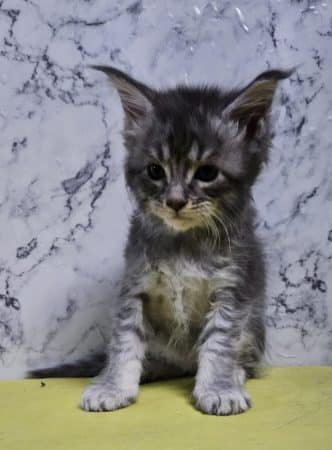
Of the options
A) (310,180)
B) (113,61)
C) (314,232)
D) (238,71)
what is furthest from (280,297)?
(113,61)

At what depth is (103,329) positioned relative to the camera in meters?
2.02

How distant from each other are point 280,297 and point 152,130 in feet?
2.21

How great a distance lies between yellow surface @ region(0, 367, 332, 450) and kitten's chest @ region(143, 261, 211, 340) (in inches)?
6.1

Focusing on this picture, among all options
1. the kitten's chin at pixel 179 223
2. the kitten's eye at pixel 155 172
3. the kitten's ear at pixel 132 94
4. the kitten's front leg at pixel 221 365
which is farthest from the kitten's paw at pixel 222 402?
the kitten's ear at pixel 132 94

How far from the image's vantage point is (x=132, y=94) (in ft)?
5.53

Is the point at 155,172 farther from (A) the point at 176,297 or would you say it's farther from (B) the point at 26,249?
(B) the point at 26,249

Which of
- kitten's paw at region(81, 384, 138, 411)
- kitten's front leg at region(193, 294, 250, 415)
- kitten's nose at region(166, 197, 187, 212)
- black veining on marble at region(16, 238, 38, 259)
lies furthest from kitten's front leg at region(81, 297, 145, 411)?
black veining on marble at region(16, 238, 38, 259)

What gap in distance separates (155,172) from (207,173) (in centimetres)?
12

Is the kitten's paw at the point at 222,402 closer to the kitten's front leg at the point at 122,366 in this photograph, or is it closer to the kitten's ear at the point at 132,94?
the kitten's front leg at the point at 122,366

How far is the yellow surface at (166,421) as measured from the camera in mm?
1324

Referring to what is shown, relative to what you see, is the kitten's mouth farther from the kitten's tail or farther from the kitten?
the kitten's tail

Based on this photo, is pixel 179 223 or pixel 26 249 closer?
pixel 179 223

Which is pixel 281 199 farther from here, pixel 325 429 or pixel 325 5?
pixel 325 429

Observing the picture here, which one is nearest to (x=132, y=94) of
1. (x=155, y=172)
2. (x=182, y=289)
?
(x=155, y=172)
